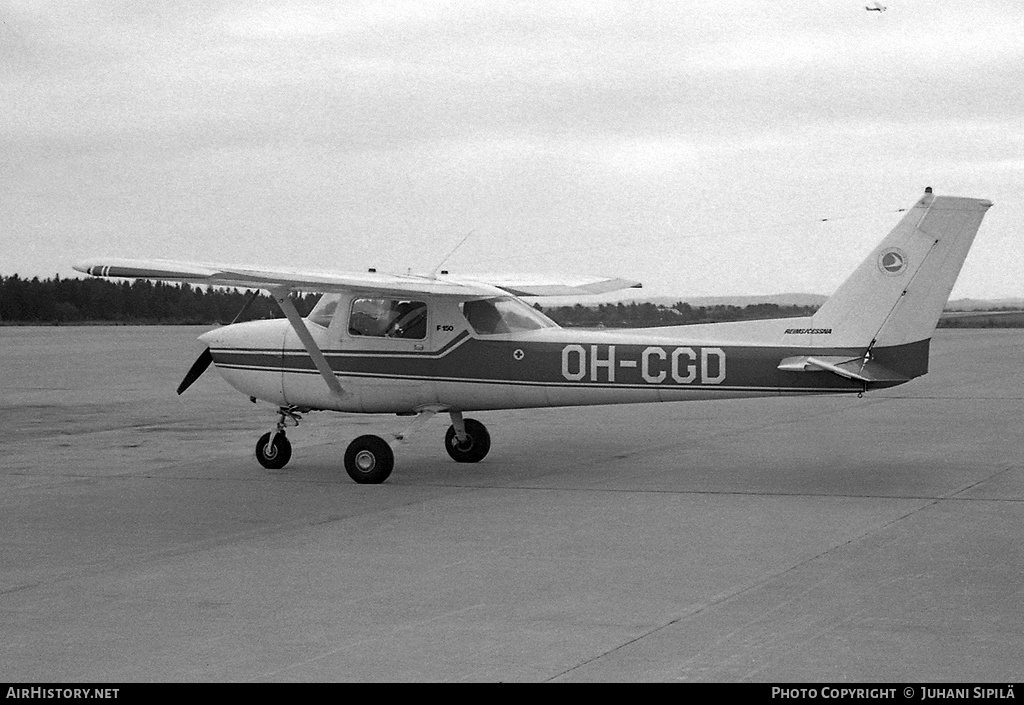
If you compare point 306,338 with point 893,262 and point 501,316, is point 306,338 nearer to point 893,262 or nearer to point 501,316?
point 501,316

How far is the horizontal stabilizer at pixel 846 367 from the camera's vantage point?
41.5 feet

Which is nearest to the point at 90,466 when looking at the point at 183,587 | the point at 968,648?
the point at 183,587

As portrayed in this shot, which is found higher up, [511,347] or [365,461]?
[511,347]

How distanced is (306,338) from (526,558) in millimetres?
5432

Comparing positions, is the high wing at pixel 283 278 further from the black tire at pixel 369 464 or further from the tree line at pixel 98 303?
the tree line at pixel 98 303

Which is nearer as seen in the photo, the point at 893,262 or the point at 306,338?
the point at 893,262

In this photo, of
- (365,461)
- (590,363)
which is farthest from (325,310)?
(590,363)

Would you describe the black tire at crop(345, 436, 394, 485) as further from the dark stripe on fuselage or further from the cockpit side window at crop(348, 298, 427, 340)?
the cockpit side window at crop(348, 298, 427, 340)

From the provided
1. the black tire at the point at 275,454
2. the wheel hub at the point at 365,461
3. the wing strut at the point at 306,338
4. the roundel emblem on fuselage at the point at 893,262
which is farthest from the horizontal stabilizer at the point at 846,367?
the black tire at the point at 275,454

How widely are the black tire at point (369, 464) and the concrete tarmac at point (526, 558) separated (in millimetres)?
226

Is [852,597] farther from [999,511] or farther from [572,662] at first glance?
[999,511]

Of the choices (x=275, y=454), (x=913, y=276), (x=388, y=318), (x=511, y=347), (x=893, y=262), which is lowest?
(x=275, y=454)

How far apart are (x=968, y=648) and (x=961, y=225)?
719 centimetres

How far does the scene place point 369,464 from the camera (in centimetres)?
1308
